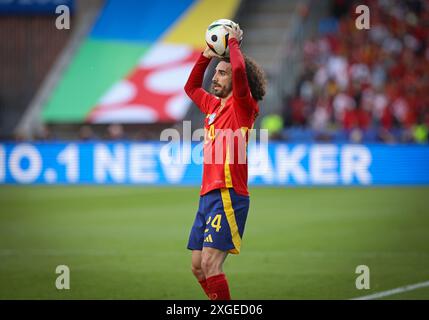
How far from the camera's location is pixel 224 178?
7551 millimetres

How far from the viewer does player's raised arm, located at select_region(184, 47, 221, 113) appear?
7.99 metres

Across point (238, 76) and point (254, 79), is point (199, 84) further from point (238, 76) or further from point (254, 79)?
point (238, 76)

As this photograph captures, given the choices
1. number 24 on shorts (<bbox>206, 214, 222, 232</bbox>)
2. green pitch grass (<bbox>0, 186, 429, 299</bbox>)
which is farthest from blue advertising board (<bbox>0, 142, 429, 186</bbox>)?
number 24 on shorts (<bbox>206, 214, 222, 232</bbox>)

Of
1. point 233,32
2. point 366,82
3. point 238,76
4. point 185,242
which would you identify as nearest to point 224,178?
point 238,76

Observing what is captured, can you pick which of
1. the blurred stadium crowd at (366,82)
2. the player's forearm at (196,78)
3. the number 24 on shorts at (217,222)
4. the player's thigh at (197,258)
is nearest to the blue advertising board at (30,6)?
the blurred stadium crowd at (366,82)

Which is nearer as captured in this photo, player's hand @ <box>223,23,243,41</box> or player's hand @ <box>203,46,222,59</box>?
player's hand @ <box>223,23,243,41</box>

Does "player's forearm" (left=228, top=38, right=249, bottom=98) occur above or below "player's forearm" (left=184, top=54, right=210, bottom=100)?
below

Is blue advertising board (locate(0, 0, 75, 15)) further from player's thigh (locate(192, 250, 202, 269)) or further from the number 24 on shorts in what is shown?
the number 24 on shorts

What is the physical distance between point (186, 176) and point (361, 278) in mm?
14084

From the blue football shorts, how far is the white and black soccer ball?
116cm

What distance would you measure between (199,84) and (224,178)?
1.05 m

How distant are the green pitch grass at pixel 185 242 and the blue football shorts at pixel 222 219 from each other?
2162 mm

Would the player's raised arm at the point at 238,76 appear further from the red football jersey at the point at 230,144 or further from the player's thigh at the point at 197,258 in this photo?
the player's thigh at the point at 197,258
